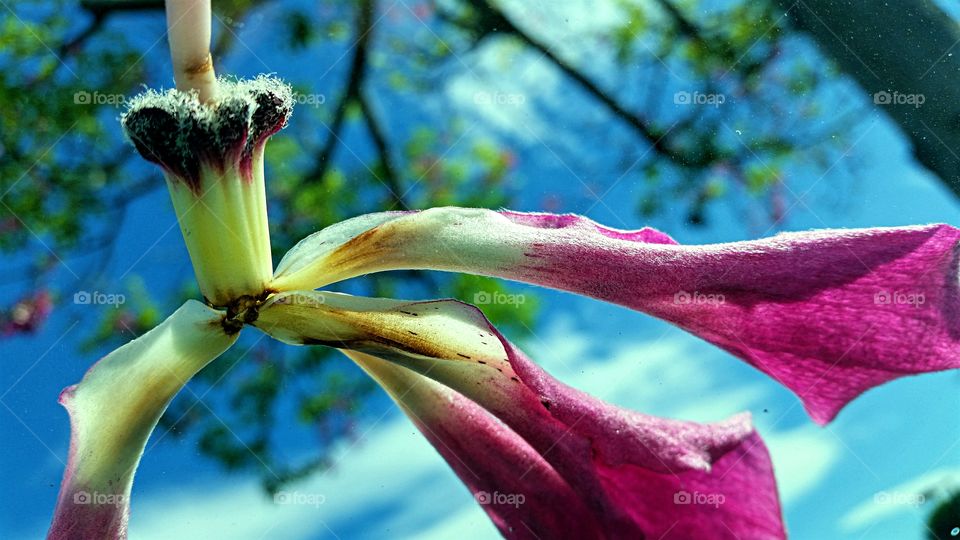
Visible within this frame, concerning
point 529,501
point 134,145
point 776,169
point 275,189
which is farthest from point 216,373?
point 776,169

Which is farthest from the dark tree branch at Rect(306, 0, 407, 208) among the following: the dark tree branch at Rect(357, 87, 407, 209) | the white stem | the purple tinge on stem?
the purple tinge on stem

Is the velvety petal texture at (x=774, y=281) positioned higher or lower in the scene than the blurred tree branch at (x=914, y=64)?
lower

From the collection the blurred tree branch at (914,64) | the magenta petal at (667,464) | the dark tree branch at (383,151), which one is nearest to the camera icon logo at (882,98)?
the blurred tree branch at (914,64)

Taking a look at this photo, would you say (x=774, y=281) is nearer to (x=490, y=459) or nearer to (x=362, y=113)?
(x=490, y=459)

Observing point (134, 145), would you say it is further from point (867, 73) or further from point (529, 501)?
point (867, 73)

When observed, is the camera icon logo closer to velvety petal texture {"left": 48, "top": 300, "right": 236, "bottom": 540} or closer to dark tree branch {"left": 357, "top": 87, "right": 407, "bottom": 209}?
velvety petal texture {"left": 48, "top": 300, "right": 236, "bottom": 540}

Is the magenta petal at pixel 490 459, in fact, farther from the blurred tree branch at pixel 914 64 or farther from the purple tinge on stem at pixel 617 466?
the blurred tree branch at pixel 914 64

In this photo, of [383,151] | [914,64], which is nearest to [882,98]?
[914,64]
